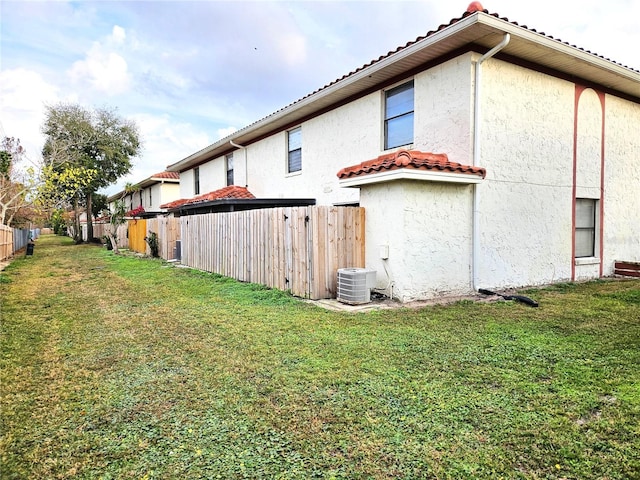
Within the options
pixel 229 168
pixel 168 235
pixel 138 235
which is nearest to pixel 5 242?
pixel 138 235

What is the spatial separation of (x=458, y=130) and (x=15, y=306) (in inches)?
345

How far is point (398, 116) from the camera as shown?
9.10 m

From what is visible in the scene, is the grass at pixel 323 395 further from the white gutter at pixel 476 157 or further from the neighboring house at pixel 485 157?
the neighboring house at pixel 485 157

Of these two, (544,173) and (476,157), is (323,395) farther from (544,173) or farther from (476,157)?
(544,173)

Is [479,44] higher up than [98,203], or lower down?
higher up

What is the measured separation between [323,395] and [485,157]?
6256 mm

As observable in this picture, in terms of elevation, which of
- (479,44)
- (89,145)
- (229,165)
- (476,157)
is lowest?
(476,157)

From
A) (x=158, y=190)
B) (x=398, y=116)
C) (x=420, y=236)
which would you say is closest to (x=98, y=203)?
(x=158, y=190)

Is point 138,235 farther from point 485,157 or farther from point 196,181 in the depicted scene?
point 485,157

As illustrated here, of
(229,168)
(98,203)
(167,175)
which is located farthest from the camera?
(98,203)

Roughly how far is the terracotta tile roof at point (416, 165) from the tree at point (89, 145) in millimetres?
22214

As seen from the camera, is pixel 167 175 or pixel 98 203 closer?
pixel 167 175

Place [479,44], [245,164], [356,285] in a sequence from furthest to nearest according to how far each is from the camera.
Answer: [245,164] → [479,44] → [356,285]

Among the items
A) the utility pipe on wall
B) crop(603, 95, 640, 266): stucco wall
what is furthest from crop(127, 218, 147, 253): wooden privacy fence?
crop(603, 95, 640, 266): stucco wall
